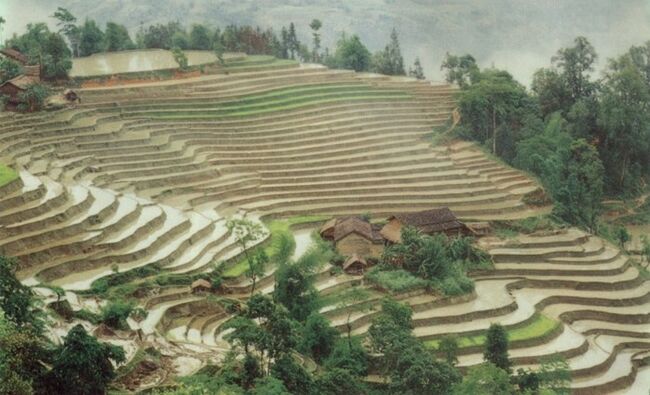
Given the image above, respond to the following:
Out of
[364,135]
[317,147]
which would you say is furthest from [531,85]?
[317,147]

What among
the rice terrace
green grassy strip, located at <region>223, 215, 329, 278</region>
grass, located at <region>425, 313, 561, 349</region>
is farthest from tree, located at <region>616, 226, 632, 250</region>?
green grassy strip, located at <region>223, 215, 329, 278</region>

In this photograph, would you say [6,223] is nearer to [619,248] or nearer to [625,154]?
[619,248]

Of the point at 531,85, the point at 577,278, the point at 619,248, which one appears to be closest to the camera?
the point at 577,278

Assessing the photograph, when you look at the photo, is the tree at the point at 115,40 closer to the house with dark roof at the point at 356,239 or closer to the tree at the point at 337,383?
the house with dark roof at the point at 356,239

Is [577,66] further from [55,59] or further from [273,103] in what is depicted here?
[55,59]

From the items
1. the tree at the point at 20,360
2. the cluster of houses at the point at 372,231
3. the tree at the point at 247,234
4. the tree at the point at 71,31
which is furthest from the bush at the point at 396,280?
the tree at the point at 71,31
